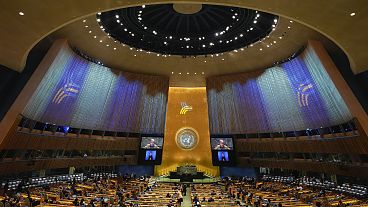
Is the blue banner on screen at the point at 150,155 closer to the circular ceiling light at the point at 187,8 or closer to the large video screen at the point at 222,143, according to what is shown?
the large video screen at the point at 222,143

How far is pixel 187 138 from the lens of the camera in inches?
1380

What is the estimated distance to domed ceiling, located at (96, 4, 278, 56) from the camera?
2025 cm

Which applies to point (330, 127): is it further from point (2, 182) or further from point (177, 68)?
point (2, 182)

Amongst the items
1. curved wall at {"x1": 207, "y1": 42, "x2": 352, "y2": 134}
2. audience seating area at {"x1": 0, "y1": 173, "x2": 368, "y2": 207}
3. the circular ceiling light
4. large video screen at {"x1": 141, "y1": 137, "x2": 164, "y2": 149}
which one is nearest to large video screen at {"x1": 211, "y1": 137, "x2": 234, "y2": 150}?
curved wall at {"x1": 207, "y1": 42, "x2": 352, "y2": 134}

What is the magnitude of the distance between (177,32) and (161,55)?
297 cm

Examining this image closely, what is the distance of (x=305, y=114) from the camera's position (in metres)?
21.5

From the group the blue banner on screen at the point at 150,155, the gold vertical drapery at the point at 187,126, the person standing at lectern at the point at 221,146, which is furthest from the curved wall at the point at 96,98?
the person standing at lectern at the point at 221,146

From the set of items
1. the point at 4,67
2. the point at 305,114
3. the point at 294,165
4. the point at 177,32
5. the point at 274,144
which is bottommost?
the point at 294,165

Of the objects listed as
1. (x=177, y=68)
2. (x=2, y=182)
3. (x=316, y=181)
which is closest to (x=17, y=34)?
(x=2, y=182)

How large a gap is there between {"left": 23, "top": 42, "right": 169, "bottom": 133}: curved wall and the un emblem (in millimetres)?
7117

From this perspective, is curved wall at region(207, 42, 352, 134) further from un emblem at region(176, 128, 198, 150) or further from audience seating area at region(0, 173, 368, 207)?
un emblem at region(176, 128, 198, 150)

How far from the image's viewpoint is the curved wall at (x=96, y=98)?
19547mm

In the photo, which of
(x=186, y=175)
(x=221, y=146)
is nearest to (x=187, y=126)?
(x=221, y=146)

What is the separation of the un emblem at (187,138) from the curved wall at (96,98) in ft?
23.3
